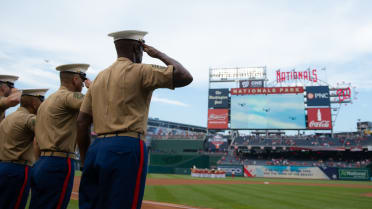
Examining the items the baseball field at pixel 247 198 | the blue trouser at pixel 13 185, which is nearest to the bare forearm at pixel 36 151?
the blue trouser at pixel 13 185

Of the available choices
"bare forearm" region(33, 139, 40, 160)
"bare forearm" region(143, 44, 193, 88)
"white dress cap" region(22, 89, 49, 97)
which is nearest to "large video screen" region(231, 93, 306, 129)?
"white dress cap" region(22, 89, 49, 97)

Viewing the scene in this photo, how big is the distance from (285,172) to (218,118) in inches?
464

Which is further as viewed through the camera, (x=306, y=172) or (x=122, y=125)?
(x=306, y=172)

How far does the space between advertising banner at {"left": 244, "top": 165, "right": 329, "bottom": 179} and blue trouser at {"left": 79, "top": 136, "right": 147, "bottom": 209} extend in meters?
33.6

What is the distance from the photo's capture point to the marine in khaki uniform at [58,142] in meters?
2.76

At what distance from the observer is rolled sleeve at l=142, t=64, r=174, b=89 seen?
2092mm

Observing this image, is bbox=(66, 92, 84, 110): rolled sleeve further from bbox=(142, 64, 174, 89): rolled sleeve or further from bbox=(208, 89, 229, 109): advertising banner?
bbox=(208, 89, 229, 109): advertising banner

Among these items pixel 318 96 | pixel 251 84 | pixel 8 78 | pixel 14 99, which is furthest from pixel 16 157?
pixel 251 84

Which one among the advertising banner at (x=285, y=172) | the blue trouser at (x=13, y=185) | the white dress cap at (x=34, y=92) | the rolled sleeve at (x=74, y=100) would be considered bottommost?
the advertising banner at (x=285, y=172)

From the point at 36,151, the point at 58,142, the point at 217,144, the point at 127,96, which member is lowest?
the point at 36,151

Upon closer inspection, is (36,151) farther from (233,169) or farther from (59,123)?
(233,169)

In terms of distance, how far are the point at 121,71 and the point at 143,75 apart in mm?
201

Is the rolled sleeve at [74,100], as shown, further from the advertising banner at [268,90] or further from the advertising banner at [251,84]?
the advertising banner at [251,84]

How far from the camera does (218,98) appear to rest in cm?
4172
